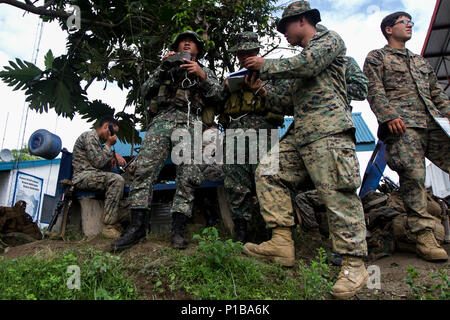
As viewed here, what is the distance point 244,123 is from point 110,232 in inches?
84.3

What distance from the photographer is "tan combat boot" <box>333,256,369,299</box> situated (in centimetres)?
222

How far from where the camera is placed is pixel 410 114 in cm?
336

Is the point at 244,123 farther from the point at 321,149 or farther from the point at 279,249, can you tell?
the point at 279,249

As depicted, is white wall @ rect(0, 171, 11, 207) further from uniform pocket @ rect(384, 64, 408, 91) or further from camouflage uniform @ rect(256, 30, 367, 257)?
uniform pocket @ rect(384, 64, 408, 91)

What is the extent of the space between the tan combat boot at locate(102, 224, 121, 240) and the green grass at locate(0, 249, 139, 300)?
1.37 meters

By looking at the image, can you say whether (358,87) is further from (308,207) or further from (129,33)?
(129,33)

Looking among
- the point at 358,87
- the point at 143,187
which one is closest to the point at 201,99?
the point at 143,187

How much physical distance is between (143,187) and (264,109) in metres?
1.51

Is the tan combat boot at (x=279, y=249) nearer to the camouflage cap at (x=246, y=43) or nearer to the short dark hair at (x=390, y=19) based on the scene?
the camouflage cap at (x=246, y=43)

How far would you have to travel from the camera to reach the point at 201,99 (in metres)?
3.67

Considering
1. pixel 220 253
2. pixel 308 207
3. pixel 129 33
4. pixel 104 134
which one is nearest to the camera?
pixel 220 253
